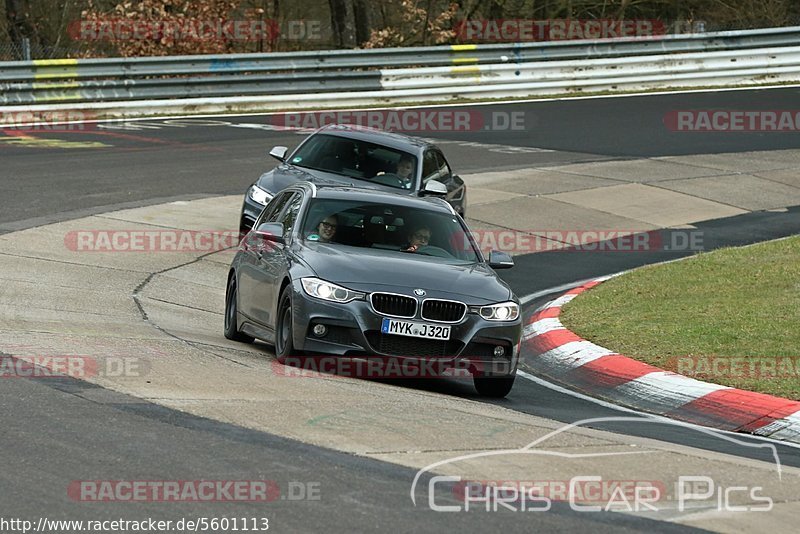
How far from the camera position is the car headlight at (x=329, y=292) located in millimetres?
9867

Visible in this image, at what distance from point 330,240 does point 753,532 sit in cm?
542

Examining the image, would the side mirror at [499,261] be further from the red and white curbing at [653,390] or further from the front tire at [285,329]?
the front tire at [285,329]

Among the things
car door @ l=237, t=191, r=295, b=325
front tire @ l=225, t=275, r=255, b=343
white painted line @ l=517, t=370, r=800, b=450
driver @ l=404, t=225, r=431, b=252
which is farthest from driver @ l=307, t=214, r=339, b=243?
white painted line @ l=517, t=370, r=800, b=450

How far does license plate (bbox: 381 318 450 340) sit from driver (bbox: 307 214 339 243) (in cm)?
136

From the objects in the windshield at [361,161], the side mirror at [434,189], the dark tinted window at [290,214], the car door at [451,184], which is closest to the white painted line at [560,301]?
the side mirror at [434,189]

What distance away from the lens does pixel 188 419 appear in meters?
7.57

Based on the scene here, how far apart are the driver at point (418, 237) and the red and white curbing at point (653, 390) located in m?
1.59

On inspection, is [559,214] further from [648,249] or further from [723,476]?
[723,476]

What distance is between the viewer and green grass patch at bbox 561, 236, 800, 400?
1077 cm

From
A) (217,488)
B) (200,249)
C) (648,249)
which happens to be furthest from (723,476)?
(648,249)

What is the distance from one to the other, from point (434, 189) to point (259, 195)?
2.03 m

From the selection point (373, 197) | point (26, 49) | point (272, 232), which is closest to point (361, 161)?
point (373, 197)

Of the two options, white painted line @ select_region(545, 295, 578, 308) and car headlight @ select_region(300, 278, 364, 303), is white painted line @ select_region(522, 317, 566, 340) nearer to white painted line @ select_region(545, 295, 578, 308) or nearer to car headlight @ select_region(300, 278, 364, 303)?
white painted line @ select_region(545, 295, 578, 308)

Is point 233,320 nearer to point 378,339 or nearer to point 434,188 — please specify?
point 378,339
